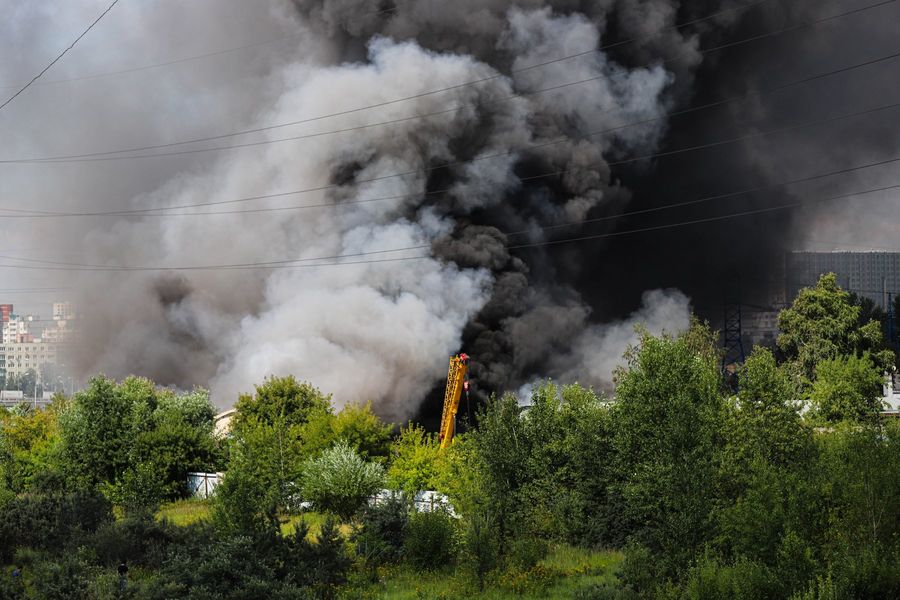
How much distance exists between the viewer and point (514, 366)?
160 ft

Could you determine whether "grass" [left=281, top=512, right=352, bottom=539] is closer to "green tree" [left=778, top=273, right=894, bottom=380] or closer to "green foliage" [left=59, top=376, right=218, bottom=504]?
"green foliage" [left=59, top=376, right=218, bottom=504]

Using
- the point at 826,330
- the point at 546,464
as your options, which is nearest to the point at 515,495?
the point at 546,464

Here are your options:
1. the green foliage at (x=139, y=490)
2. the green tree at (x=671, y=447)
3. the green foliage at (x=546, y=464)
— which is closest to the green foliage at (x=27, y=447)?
the green foliage at (x=139, y=490)

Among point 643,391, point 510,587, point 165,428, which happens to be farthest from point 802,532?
point 165,428

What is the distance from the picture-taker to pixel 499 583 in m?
18.6

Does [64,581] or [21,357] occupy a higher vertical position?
[21,357]

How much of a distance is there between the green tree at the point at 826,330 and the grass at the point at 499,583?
24929 millimetres

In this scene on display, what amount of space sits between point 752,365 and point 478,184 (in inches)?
1076

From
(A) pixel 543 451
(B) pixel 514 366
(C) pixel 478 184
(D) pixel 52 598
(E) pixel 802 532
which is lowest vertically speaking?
(D) pixel 52 598

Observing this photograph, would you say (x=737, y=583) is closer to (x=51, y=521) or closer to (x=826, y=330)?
(x=51, y=521)

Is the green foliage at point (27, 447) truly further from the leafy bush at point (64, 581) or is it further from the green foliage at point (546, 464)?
the green foliage at point (546, 464)

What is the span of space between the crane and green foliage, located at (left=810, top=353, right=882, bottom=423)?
1620cm

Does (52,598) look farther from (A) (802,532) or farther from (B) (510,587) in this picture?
(A) (802,532)

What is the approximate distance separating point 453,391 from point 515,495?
2059 cm
